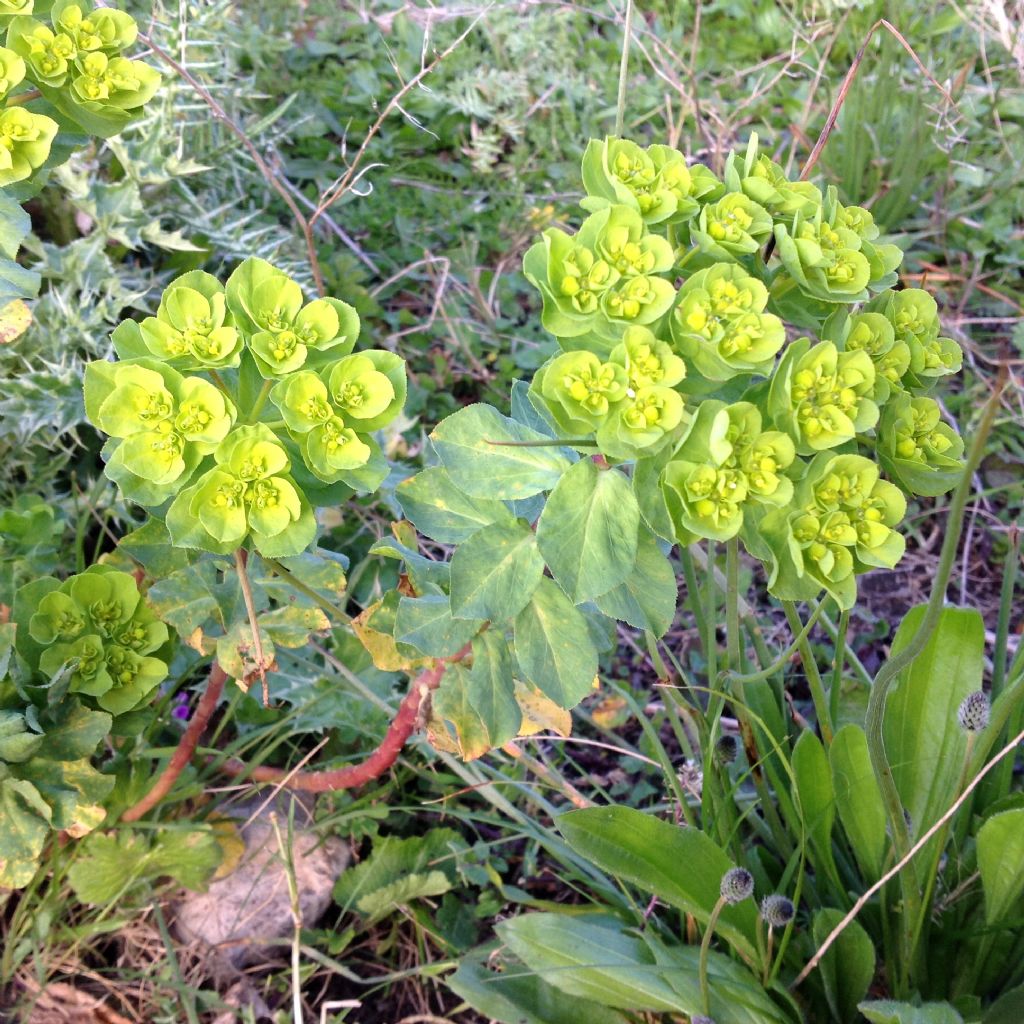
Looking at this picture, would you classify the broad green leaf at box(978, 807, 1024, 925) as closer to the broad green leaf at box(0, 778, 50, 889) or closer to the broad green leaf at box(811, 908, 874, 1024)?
the broad green leaf at box(811, 908, 874, 1024)

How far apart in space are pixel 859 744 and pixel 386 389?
75cm

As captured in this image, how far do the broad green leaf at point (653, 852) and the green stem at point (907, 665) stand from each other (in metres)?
0.21

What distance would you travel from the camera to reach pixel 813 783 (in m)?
1.35

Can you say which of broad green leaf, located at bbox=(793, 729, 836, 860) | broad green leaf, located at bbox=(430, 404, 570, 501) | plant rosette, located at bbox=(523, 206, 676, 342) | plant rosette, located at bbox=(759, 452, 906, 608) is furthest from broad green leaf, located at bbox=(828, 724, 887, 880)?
plant rosette, located at bbox=(523, 206, 676, 342)

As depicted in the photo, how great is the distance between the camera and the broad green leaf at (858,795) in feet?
4.37

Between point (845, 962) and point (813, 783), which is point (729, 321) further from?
point (845, 962)

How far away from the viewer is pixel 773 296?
105 cm

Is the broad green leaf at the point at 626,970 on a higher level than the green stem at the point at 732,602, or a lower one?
lower

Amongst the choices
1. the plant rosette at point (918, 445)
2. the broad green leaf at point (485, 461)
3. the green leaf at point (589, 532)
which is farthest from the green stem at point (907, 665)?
the broad green leaf at point (485, 461)

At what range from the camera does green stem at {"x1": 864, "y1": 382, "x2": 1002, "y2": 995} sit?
76 cm

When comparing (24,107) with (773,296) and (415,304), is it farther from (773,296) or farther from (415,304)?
(415,304)

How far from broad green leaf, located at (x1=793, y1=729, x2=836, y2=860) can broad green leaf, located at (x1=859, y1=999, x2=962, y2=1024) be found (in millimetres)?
230

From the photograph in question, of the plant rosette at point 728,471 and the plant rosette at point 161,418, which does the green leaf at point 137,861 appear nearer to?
the plant rosette at point 161,418

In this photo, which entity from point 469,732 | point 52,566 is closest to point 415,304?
point 52,566
